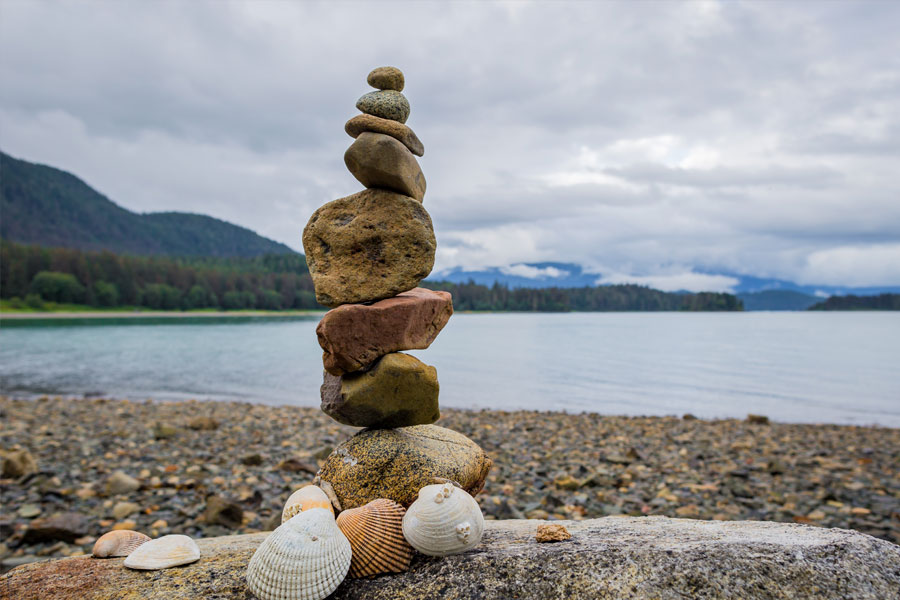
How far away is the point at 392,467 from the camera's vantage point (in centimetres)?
454

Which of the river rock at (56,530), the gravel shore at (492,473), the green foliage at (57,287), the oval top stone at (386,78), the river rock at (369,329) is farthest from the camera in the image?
the green foliage at (57,287)

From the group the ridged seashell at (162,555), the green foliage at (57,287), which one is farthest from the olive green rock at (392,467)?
the green foliage at (57,287)

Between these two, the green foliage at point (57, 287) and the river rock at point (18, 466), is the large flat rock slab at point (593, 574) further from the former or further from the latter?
the green foliage at point (57, 287)

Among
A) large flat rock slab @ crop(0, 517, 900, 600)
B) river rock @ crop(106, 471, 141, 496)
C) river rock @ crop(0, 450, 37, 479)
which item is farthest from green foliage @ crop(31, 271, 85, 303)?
large flat rock slab @ crop(0, 517, 900, 600)

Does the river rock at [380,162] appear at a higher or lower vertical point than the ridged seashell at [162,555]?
higher

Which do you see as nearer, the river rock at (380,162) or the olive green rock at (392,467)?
the olive green rock at (392,467)

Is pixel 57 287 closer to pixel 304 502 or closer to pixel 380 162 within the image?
pixel 380 162

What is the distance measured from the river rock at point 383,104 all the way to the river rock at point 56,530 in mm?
7062

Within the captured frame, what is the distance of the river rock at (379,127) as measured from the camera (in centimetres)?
493

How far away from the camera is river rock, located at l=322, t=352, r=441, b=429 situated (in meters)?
4.75

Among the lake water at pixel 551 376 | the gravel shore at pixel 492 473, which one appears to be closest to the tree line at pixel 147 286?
the lake water at pixel 551 376

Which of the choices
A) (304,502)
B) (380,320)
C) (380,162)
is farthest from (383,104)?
(304,502)

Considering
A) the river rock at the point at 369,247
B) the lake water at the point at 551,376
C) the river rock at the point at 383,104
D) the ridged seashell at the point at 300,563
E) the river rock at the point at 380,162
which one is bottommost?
the lake water at the point at 551,376

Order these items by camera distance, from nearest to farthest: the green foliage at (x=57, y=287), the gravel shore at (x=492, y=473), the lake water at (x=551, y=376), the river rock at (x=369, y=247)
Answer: the river rock at (x=369, y=247) → the gravel shore at (x=492, y=473) → the lake water at (x=551, y=376) → the green foliage at (x=57, y=287)
